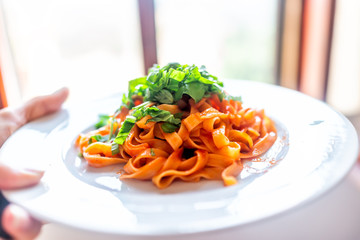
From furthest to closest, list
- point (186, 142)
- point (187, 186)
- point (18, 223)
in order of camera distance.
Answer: point (186, 142)
point (187, 186)
point (18, 223)

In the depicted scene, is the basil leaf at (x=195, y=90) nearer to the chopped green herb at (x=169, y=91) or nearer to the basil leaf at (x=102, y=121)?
the chopped green herb at (x=169, y=91)

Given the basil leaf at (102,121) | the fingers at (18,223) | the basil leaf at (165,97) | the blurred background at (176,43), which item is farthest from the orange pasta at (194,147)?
the blurred background at (176,43)

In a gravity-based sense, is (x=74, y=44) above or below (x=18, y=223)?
above

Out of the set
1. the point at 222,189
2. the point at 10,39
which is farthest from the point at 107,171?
the point at 10,39

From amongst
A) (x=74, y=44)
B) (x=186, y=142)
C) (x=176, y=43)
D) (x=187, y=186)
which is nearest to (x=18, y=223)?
(x=187, y=186)

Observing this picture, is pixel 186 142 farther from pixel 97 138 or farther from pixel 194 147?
pixel 97 138

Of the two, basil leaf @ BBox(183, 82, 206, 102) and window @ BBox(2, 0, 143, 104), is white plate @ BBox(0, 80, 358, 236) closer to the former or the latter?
basil leaf @ BBox(183, 82, 206, 102)

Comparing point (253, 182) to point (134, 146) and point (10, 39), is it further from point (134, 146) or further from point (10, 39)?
point (10, 39)
